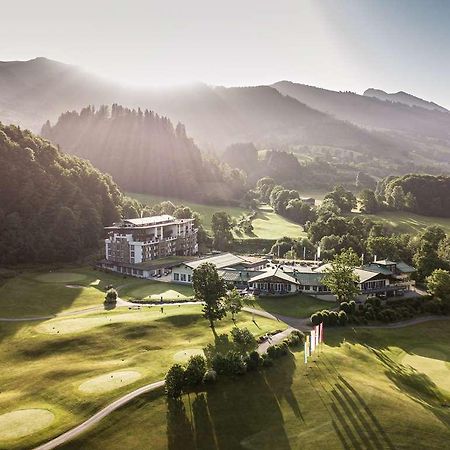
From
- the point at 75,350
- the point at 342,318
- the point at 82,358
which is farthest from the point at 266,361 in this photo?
the point at 75,350

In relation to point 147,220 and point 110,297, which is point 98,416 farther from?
point 147,220

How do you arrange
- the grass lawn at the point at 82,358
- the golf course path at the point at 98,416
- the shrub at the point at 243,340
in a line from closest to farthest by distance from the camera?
the golf course path at the point at 98,416 < the grass lawn at the point at 82,358 < the shrub at the point at 243,340

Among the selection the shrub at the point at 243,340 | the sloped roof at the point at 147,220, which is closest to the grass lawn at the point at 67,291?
the sloped roof at the point at 147,220

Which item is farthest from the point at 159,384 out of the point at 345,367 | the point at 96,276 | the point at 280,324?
the point at 96,276

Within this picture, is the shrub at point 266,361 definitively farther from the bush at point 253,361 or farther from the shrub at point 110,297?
the shrub at point 110,297

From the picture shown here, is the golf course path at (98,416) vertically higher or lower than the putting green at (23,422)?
higher

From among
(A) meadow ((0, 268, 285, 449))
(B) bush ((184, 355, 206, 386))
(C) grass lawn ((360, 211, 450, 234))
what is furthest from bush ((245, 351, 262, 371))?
(C) grass lawn ((360, 211, 450, 234))
